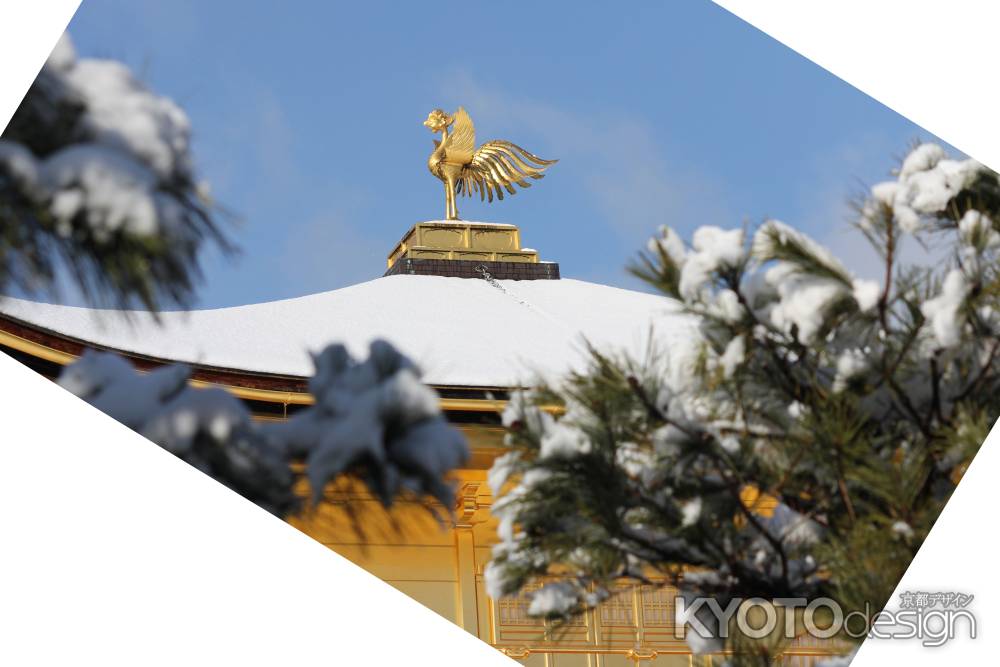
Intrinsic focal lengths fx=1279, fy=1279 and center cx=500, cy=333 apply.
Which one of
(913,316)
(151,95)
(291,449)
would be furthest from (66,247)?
(913,316)

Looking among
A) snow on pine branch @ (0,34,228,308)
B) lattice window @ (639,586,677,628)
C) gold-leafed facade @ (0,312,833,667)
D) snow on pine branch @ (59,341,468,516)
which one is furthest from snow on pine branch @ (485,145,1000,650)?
lattice window @ (639,586,677,628)

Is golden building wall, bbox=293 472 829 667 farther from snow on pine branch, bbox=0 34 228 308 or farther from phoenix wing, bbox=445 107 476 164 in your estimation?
phoenix wing, bbox=445 107 476 164

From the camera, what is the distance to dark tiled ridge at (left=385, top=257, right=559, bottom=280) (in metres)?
6.01

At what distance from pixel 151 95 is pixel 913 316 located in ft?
5.52

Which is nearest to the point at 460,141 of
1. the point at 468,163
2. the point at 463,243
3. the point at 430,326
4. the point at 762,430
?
the point at 468,163

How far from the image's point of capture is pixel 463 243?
20.7 ft

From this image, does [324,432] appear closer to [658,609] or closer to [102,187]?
[102,187]

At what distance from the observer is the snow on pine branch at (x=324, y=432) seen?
72.8 inches

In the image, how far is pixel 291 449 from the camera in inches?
74.5

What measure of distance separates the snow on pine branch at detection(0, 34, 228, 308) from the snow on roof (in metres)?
0.83

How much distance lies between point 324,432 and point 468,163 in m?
5.19

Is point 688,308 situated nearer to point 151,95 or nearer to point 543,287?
point 151,95

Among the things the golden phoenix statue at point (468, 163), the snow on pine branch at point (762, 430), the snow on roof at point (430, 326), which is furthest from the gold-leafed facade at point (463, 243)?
the snow on pine branch at point (762, 430)

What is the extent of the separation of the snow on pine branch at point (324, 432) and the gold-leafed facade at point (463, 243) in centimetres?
422
